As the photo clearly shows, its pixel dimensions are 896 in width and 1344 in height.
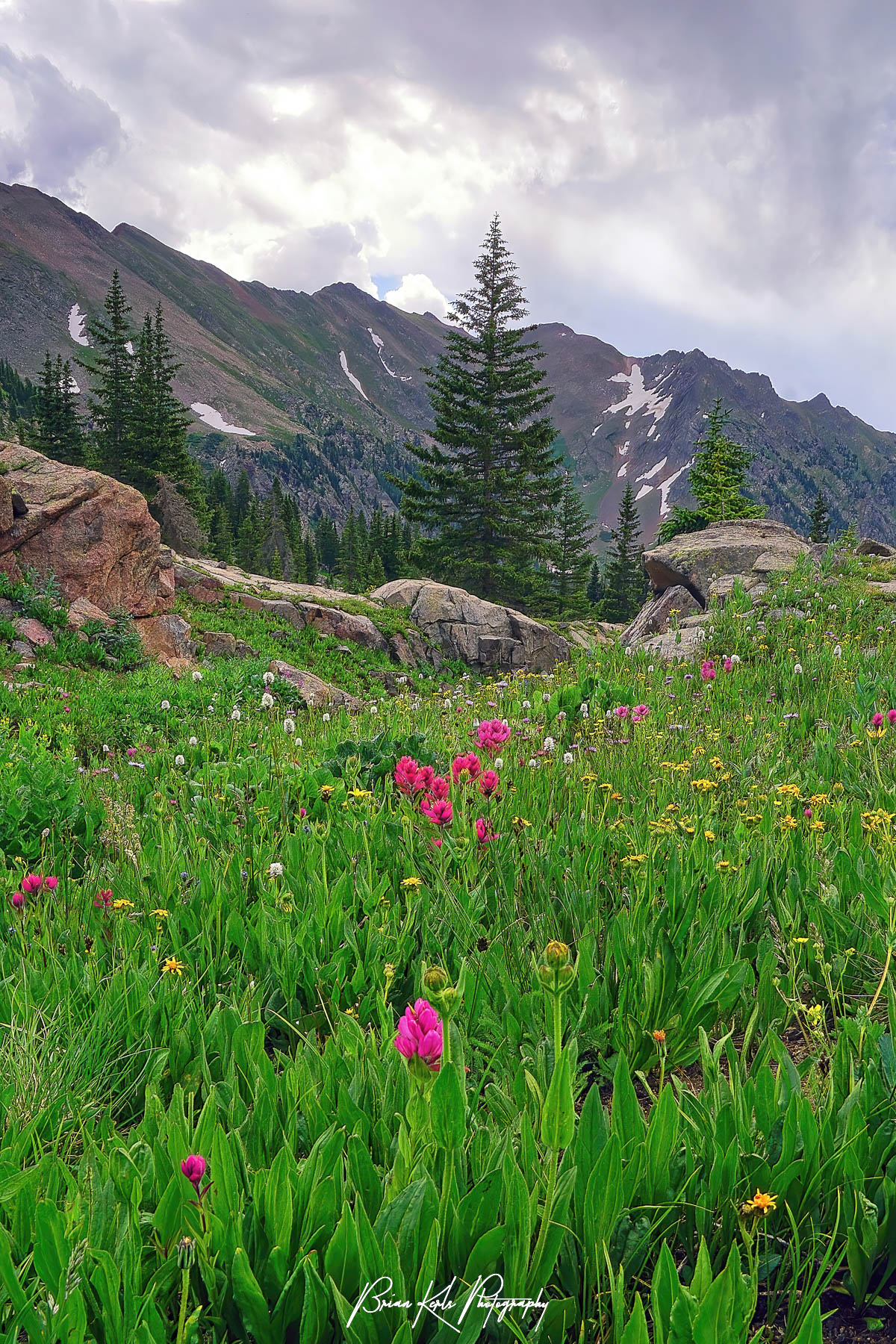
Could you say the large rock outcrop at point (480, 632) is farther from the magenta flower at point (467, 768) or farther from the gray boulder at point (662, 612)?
the magenta flower at point (467, 768)

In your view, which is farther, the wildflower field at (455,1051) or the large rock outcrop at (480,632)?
the large rock outcrop at (480,632)

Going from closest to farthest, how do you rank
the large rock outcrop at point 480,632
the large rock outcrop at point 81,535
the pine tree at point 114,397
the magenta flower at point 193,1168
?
the magenta flower at point 193,1168, the large rock outcrop at point 81,535, the large rock outcrop at point 480,632, the pine tree at point 114,397

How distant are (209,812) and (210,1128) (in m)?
2.75

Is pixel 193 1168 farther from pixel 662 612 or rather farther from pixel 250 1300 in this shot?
pixel 662 612

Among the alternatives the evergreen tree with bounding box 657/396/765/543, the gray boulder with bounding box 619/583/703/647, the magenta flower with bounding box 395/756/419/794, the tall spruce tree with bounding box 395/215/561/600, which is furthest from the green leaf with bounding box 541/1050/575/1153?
the evergreen tree with bounding box 657/396/765/543

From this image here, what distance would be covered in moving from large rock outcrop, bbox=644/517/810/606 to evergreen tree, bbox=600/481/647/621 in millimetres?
46970

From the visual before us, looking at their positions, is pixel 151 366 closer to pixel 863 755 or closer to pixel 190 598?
pixel 190 598

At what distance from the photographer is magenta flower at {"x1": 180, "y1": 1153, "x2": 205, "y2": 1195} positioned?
4.15 feet

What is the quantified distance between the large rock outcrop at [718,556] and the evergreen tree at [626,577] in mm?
46970

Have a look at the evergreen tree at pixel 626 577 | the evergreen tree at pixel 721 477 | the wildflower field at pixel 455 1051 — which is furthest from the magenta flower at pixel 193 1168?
the evergreen tree at pixel 626 577

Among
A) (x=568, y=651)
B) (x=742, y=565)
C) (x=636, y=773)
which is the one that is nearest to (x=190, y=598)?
(x=568, y=651)

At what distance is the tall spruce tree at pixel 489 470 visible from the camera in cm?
2869

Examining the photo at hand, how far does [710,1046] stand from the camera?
6.89 feet

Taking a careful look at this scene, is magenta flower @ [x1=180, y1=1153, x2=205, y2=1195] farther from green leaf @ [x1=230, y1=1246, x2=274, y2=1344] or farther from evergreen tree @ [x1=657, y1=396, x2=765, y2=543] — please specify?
evergreen tree @ [x1=657, y1=396, x2=765, y2=543]
